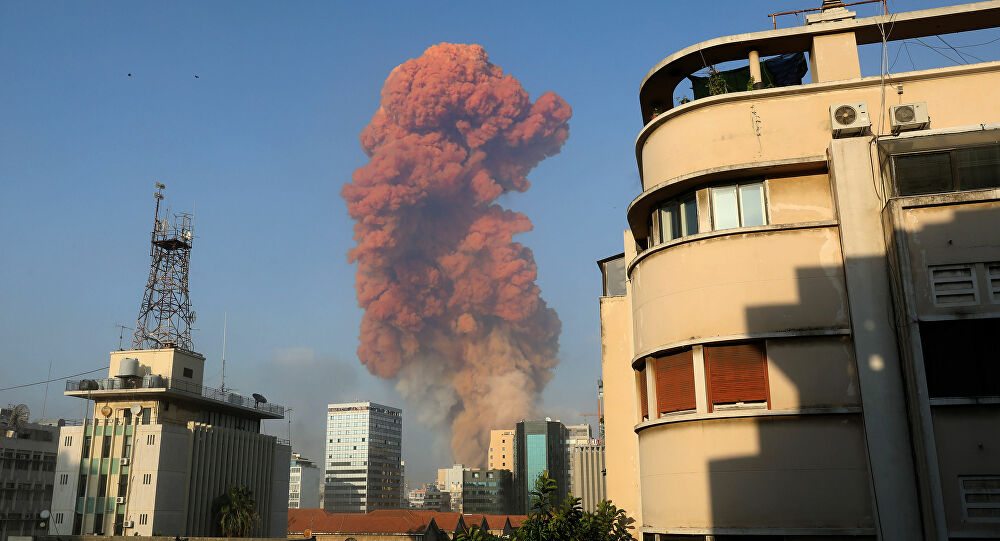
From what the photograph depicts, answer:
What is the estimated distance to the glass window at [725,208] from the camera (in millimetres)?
19156

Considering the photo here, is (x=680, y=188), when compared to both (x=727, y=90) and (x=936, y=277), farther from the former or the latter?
(x=936, y=277)

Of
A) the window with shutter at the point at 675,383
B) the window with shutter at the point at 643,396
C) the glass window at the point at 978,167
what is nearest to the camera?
the glass window at the point at 978,167

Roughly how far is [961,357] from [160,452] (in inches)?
2847

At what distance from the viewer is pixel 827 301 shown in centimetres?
1769

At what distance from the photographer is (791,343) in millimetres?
17625

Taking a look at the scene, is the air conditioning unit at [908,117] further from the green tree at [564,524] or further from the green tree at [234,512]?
the green tree at [234,512]

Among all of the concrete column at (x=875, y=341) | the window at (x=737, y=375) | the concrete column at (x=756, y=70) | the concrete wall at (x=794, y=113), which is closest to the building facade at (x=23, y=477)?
the window at (x=737, y=375)

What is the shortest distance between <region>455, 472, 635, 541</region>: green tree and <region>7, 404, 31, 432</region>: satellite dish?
10383cm

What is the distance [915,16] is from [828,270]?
7489 millimetres

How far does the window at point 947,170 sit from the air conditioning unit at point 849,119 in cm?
104

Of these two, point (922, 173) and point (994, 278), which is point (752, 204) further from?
point (994, 278)

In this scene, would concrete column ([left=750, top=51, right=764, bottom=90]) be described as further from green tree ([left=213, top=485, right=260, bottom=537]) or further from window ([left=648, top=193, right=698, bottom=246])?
green tree ([left=213, top=485, right=260, bottom=537])

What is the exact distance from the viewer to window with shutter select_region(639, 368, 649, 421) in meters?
20.3

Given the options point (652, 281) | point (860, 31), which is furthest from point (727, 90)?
point (652, 281)
